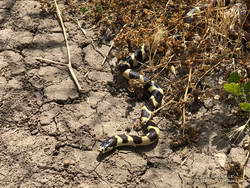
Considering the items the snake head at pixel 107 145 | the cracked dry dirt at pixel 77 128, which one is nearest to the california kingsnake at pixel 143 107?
the snake head at pixel 107 145

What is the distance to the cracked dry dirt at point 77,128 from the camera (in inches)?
147

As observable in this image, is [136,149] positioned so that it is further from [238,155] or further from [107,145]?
[238,155]

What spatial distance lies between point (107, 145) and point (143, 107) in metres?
0.70

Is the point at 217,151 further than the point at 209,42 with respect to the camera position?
No

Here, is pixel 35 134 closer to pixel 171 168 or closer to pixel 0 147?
pixel 0 147

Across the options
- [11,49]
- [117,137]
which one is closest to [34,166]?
[117,137]

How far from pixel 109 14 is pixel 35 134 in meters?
2.10

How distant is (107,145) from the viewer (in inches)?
153

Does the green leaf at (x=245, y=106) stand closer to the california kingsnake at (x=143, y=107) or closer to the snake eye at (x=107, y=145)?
the california kingsnake at (x=143, y=107)

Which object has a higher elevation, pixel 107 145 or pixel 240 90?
pixel 240 90

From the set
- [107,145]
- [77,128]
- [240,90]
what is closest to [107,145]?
[107,145]

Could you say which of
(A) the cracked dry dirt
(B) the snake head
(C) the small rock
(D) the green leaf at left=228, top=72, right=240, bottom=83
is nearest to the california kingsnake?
(B) the snake head

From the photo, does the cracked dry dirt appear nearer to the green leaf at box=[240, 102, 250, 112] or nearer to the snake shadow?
the snake shadow

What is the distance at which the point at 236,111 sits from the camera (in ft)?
13.7
